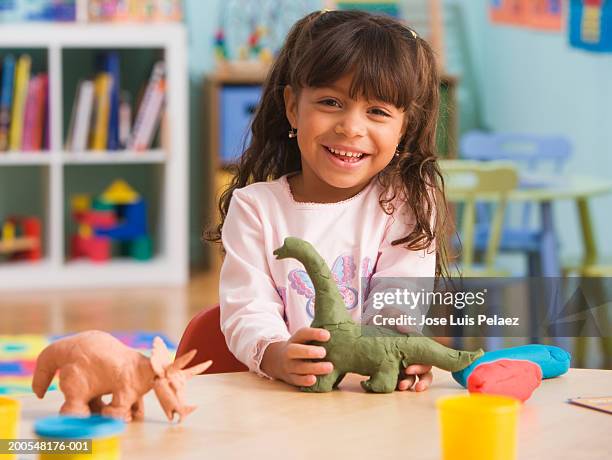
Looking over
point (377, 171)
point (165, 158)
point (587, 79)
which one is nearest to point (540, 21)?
point (587, 79)

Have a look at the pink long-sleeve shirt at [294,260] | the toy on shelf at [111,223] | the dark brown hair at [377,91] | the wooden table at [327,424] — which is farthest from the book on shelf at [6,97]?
the wooden table at [327,424]

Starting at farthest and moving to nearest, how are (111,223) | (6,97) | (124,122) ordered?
(111,223) → (124,122) → (6,97)

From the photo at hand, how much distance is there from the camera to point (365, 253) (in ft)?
4.47

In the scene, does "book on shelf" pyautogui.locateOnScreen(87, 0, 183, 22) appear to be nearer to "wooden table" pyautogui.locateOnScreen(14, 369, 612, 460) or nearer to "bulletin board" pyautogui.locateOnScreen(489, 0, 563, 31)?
"bulletin board" pyautogui.locateOnScreen(489, 0, 563, 31)

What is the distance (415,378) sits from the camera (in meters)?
1.09

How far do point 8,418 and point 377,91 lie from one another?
0.61m

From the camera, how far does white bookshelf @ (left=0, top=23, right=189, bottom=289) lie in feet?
14.0

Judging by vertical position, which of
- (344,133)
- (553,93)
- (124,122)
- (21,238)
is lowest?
(21,238)

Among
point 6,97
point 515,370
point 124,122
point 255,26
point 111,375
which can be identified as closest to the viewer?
point 111,375

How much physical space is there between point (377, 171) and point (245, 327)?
0.89 feet

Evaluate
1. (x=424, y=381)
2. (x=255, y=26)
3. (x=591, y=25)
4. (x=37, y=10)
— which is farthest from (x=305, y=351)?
→ (x=255, y=26)

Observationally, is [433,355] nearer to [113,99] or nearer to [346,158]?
[346,158]

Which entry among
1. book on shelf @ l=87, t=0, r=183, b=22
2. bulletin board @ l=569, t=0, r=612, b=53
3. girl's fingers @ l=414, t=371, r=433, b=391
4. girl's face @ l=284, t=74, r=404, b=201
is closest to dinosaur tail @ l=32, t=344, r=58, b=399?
girl's fingers @ l=414, t=371, r=433, b=391

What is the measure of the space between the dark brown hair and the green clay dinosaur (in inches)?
10.7
